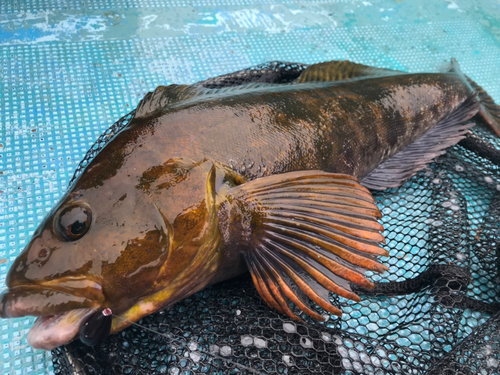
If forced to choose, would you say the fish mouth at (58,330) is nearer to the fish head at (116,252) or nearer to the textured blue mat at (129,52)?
the fish head at (116,252)

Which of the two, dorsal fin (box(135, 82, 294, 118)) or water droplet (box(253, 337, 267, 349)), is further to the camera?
dorsal fin (box(135, 82, 294, 118))

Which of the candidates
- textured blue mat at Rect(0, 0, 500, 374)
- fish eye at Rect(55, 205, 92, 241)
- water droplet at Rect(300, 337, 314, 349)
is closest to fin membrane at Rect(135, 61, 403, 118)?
fish eye at Rect(55, 205, 92, 241)

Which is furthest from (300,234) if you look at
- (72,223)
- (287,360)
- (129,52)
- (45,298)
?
(129,52)

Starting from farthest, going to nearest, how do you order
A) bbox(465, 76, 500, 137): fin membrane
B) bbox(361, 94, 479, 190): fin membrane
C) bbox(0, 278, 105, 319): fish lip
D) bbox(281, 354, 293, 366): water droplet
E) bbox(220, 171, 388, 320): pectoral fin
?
bbox(465, 76, 500, 137): fin membrane → bbox(361, 94, 479, 190): fin membrane → bbox(220, 171, 388, 320): pectoral fin → bbox(281, 354, 293, 366): water droplet → bbox(0, 278, 105, 319): fish lip

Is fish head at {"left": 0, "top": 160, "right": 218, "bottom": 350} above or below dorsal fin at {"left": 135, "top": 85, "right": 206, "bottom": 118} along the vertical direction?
below

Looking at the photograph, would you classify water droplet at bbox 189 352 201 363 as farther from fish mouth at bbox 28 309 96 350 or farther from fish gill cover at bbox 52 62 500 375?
fish mouth at bbox 28 309 96 350

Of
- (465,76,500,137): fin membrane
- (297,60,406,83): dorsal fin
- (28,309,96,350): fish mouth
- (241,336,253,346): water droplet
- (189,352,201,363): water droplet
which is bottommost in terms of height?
(189,352,201,363): water droplet

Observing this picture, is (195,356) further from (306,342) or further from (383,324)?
(383,324)

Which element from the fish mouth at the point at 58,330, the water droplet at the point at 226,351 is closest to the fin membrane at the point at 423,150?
the water droplet at the point at 226,351

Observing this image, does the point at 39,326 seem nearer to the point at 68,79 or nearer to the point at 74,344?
the point at 74,344
